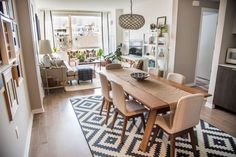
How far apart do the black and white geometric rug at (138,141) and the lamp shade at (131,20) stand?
66.3 inches

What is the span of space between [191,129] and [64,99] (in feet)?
9.81

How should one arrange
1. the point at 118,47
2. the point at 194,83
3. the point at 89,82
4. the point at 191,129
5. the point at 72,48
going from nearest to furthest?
the point at 191,129
the point at 194,83
the point at 89,82
the point at 118,47
the point at 72,48

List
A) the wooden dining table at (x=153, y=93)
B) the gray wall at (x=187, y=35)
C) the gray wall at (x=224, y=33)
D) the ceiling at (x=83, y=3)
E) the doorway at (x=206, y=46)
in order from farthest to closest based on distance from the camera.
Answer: the ceiling at (x=83, y=3), the doorway at (x=206, y=46), the gray wall at (x=187, y=35), the gray wall at (x=224, y=33), the wooden dining table at (x=153, y=93)

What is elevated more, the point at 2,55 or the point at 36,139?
the point at 2,55

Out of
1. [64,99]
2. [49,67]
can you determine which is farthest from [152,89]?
[49,67]

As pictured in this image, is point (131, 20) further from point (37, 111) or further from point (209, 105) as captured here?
point (37, 111)

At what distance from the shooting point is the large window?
25.6 ft

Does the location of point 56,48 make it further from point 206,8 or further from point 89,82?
point 206,8

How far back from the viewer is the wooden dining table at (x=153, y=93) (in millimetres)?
1975

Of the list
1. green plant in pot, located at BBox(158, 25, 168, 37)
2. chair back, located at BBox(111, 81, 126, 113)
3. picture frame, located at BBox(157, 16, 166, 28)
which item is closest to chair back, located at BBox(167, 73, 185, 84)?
chair back, located at BBox(111, 81, 126, 113)

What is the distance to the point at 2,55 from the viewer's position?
67.1 inches

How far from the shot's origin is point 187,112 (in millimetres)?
1853

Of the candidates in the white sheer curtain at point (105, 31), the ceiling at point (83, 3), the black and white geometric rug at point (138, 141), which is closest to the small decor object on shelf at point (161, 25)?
the ceiling at point (83, 3)

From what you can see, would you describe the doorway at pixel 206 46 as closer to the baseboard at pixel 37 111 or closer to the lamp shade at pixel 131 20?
the lamp shade at pixel 131 20
